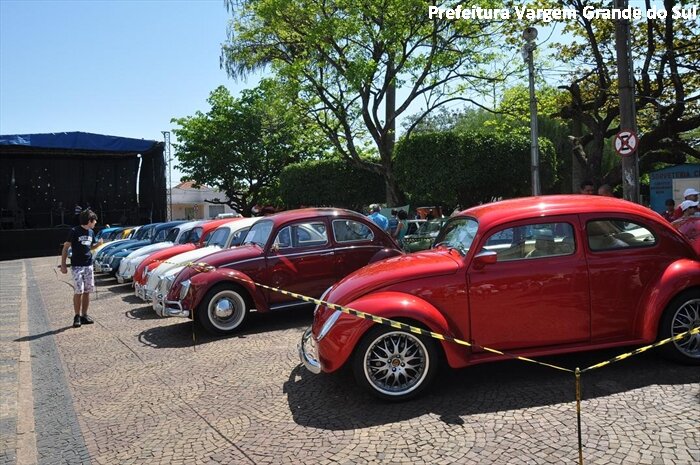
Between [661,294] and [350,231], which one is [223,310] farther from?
[661,294]

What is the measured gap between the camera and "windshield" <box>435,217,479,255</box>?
15.7ft

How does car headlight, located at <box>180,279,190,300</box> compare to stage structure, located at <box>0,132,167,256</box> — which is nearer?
car headlight, located at <box>180,279,190,300</box>

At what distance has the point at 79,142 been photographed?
90.9 ft

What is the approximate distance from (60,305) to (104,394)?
22.8ft

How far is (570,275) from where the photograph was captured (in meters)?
4.54

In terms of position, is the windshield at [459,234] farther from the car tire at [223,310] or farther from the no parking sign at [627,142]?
the no parking sign at [627,142]

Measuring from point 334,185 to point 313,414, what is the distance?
2309 centimetres

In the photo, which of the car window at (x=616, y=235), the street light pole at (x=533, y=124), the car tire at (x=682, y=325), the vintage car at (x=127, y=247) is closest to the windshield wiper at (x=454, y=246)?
the car window at (x=616, y=235)

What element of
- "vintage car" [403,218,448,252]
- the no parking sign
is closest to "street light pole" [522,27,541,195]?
the no parking sign

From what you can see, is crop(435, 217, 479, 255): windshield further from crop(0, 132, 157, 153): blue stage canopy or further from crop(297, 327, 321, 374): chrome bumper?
crop(0, 132, 157, 153): blue stage canopy

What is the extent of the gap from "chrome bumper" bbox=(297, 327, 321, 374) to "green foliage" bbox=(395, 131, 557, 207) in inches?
597

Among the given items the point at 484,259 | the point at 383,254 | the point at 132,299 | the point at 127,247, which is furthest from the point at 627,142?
the point at 127,247

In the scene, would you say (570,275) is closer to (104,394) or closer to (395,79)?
(104,394)

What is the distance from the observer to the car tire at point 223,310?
724cm
